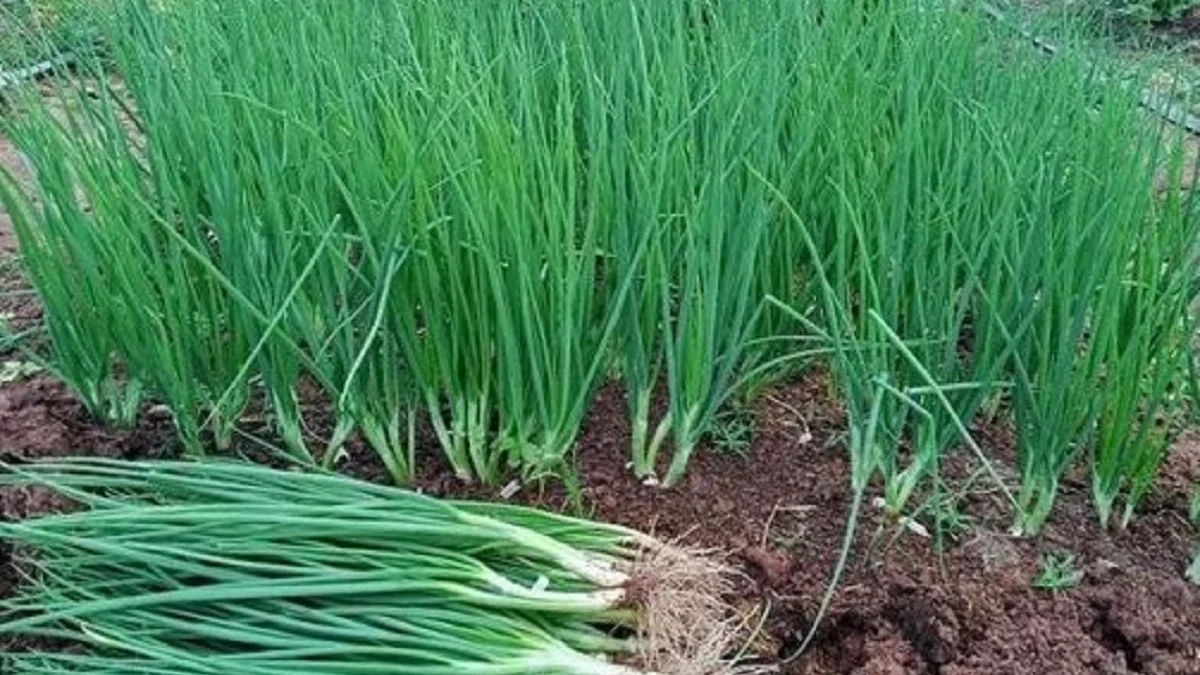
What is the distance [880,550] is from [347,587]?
0.62 m

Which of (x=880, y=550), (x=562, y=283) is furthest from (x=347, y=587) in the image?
(x=880, y=550)

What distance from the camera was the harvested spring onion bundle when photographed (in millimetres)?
1410

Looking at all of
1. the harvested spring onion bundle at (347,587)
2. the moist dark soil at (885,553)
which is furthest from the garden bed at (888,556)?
the harvested spring onion bundle at (347,587)

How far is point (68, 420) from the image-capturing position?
83.5 inches

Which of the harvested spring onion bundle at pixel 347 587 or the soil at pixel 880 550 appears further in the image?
the soil at pixel 880 550

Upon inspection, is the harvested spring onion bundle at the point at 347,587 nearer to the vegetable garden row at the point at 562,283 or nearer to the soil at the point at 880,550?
the vegetable garden row at the point at 562,283

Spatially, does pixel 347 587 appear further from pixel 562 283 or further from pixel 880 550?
pixel 880 550

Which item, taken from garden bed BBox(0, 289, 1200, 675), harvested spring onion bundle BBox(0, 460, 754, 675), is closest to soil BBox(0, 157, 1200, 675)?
garden bed BBox(0, 289, 1200, 675)

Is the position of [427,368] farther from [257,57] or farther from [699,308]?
[257,57]

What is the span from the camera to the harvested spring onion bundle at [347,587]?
1410mm

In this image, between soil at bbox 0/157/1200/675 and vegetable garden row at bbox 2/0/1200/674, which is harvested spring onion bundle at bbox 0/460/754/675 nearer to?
vegetable garden row at bbox 2/0/1200/674

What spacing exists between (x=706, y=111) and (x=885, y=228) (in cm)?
33

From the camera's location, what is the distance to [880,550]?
170cm

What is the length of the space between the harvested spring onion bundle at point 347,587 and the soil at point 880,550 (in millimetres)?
117
